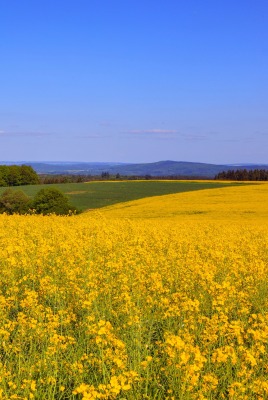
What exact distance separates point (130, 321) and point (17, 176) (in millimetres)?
74302

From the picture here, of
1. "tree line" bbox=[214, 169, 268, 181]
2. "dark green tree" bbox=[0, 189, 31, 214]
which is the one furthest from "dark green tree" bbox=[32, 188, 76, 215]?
"tree line" bbox=[214, 169, 268, 181]

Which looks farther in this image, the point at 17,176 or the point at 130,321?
the point at 17,176

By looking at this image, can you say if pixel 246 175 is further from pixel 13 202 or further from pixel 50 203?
pixel 50 203

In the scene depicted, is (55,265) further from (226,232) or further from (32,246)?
(226,232)

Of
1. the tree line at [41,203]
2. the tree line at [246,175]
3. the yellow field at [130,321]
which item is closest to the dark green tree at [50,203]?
the tree line at [41,203]

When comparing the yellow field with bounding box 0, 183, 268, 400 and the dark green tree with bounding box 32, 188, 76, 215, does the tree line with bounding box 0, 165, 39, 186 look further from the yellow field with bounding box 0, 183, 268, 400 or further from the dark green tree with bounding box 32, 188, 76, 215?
the yellow field with bounding box 0, 183, 268, 400

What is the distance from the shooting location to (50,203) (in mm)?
32594

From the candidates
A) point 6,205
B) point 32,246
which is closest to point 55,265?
point 32,246

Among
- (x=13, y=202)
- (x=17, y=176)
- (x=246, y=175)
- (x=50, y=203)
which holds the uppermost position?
(x=246, y=175)

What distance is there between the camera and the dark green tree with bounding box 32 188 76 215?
106ft

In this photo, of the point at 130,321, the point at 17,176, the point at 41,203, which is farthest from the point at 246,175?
the point at 130,321

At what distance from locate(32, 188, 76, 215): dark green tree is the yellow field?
2005 cm

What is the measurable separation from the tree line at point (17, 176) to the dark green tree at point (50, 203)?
43.6 m

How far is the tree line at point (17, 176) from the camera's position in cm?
7569
